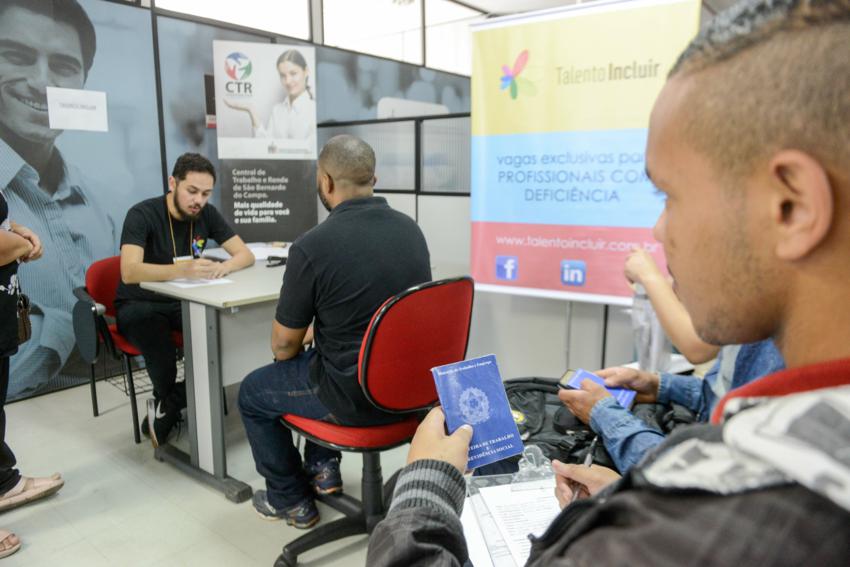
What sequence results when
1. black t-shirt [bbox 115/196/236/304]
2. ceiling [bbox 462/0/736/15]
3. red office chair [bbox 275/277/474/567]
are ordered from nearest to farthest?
red office chair [bbox 275/277/474/567] < black t-shirt [bbox 115/196/236/304] < ceiling [bbox 462/0/736/15]

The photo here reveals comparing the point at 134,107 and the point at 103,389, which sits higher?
the point at 134,107

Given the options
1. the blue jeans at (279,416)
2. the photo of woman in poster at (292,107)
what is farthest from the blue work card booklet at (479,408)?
the photo of woman in poster at (292,107)

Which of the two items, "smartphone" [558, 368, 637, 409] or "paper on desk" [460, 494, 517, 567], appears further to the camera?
"smartphone" [558, 368, 637, 409]

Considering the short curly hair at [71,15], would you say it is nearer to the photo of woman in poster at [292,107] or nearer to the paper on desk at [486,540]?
the photo of woman in poster at [292,107]

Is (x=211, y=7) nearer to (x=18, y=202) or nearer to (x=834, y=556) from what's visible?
(x=18, y=202)

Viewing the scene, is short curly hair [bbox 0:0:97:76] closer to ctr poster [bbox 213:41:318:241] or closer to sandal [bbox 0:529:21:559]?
ctr poster [bbox 213:41:318:241]

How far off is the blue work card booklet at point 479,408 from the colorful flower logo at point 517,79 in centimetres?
168

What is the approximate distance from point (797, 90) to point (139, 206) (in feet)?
9.32

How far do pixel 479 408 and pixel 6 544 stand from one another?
1.93 metres

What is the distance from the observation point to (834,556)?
304mm

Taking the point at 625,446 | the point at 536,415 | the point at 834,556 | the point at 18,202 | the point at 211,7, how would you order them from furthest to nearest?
the point at 211,7, the point at 18,202, the point at 536,415, the point at 625,446, the point at 834,556

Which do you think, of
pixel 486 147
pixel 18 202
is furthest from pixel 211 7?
pixel 486 147

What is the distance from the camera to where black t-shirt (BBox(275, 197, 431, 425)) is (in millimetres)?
1694

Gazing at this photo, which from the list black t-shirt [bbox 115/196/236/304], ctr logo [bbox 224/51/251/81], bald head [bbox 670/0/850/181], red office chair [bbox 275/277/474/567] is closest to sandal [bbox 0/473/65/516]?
black t-shirt [bbox 115/196/236/304]
